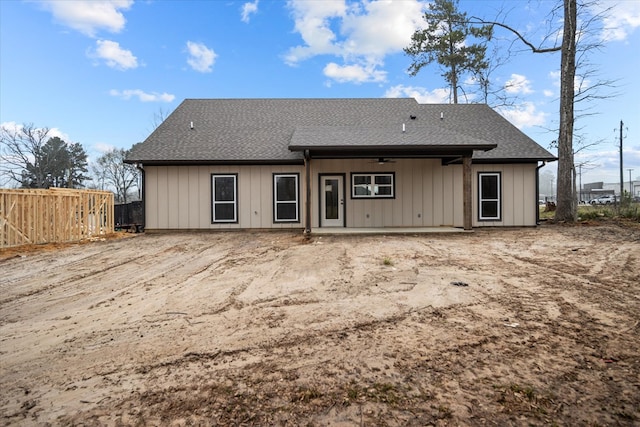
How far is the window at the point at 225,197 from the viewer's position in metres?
11.8

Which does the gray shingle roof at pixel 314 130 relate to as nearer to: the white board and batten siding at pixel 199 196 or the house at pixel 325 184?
the house at pixel 325 184

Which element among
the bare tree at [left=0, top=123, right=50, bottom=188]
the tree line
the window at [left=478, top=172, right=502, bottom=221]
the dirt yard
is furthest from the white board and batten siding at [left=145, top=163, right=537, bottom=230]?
the bare tree at [left=0, top=123, right=50, bottom=188]

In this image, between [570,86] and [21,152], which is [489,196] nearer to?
[570,86]

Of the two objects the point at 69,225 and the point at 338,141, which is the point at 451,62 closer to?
the point at 338,141

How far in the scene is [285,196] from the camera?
11906mm

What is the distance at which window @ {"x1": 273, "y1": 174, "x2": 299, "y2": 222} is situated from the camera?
38.9 feet

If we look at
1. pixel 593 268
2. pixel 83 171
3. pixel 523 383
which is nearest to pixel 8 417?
pixel 523 383

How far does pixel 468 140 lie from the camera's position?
408 inches

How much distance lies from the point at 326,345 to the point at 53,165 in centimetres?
4172

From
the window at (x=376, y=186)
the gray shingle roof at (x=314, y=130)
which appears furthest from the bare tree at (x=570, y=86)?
the window at (x=376, y=186)

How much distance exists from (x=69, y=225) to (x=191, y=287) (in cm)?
912

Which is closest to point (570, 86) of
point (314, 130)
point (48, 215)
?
point (314, 130)

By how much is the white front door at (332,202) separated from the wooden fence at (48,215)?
8.66 meters

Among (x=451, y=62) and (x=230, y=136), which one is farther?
(x=451, y=62)
